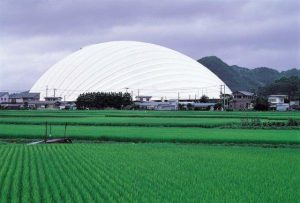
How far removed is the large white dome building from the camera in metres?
69.2

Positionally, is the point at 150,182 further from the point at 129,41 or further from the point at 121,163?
the point at 129,41

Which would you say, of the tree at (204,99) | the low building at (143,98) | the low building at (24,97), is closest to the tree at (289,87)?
the tree at (204,99)

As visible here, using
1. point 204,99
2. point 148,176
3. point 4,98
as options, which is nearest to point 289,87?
point 204,99

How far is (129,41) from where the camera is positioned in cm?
7750

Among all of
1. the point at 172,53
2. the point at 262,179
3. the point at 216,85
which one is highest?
the point at 172,53

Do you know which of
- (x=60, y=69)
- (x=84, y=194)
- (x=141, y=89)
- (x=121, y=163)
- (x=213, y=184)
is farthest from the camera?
(x=60, y=69)

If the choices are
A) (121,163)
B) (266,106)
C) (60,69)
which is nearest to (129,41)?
(60,69)

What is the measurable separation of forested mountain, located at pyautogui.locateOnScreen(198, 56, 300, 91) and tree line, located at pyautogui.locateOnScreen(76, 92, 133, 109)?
50.3 meters

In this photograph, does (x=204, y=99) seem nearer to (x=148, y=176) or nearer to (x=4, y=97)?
(x=4, y=97)

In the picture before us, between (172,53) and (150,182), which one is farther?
(172,53)

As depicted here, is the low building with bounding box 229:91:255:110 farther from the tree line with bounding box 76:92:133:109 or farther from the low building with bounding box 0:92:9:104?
the low building with bounding box 0:92:9:104

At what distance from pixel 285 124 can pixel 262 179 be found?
59.9 feet

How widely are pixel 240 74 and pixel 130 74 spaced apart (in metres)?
71.7

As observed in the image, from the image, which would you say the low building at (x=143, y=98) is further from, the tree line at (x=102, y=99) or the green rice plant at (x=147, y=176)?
the green rice plant at (x=147, y=176)
